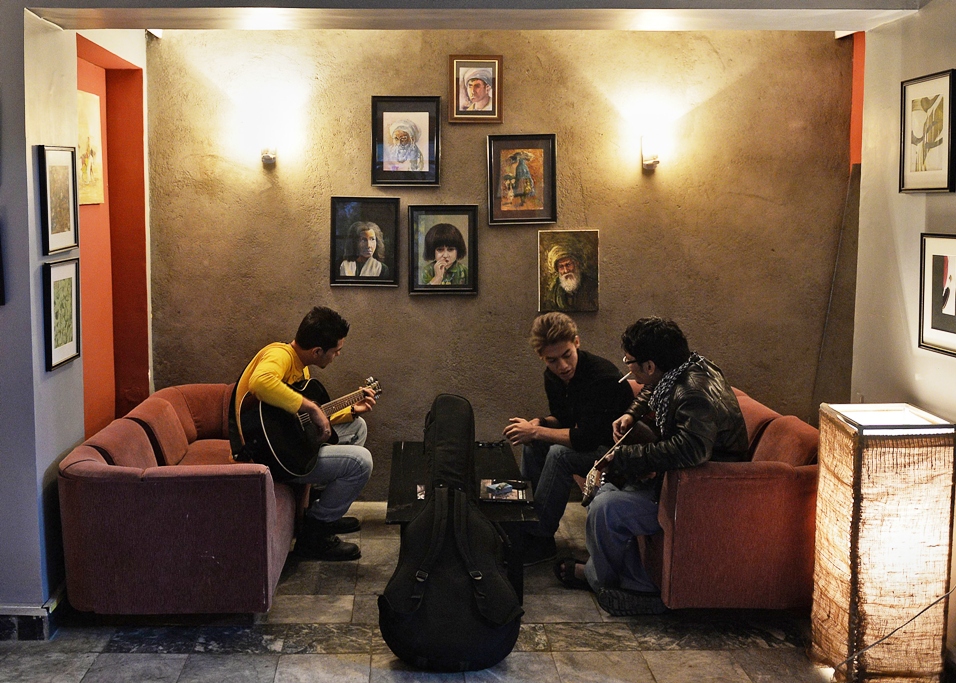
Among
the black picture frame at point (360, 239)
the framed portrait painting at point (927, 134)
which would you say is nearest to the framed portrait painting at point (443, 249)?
the black picture frame at point (360, 239)

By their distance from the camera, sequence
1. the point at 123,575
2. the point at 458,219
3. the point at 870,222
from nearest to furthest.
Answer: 1. the point at 123,575
2. the point at 870,222
3. the point at 458,219

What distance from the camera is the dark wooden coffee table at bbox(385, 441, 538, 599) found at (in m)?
4.68

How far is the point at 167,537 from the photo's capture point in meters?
4.36

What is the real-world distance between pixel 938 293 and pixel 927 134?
663mm

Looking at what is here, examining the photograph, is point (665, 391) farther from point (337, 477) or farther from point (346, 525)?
point (346, 525)

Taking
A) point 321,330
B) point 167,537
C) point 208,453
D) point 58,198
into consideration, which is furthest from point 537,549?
point 58,198

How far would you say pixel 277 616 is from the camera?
470cm

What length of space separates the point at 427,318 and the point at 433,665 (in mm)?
2598

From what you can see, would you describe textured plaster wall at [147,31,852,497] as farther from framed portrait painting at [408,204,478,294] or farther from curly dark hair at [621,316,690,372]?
curly dark hair at [621,316,690,372]

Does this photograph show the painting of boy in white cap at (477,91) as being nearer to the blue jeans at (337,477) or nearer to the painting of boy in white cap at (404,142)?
the painting of boy in white cap at (404,142)

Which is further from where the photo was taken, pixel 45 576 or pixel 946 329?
pixel 45 576

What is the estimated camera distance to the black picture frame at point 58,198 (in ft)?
14.3


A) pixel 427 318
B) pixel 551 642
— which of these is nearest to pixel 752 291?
pixel 427 318

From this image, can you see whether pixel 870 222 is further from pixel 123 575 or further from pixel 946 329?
pixel 123 575
